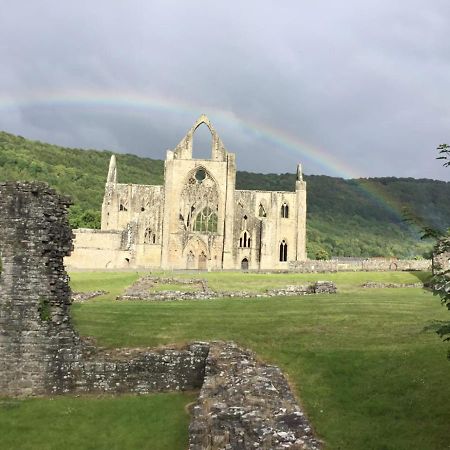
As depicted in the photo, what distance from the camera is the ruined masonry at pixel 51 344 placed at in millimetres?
13812

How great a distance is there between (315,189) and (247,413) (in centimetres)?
16047

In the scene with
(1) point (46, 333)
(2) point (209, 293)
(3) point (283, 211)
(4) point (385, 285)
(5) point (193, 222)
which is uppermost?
(3) point (283, 211)

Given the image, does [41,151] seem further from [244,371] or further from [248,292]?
[244,371]

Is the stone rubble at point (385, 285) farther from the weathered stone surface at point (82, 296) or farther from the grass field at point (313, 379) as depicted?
the weathered stone surface at point (82, 296)

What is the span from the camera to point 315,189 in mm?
166250

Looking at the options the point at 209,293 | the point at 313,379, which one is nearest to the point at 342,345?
the point at 313,379

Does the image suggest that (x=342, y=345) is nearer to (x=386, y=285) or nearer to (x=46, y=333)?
(x=46, y=333)

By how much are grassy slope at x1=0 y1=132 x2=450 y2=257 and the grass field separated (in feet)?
242

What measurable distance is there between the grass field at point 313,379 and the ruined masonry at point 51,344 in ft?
2.06

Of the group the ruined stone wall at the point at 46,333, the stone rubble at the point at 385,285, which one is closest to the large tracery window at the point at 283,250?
the stone rubble at the point at 385,285

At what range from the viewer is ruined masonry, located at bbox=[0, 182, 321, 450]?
1381 cm

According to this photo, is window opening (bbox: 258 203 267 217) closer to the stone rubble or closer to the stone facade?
the stone facade

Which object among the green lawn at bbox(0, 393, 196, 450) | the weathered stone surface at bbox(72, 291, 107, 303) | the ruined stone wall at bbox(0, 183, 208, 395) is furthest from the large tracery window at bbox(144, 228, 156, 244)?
the green lawn at bbox(0, 393, 196, 450)

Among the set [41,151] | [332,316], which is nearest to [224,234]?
[332,316]
